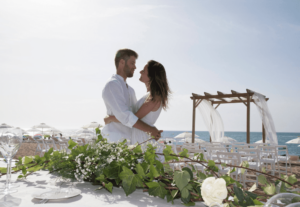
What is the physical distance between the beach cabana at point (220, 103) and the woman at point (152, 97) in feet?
31.7

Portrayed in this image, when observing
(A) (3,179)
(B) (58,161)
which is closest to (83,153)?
(B) (58,161)

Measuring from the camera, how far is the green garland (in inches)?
33.2

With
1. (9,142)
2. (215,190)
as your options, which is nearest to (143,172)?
(215,190)

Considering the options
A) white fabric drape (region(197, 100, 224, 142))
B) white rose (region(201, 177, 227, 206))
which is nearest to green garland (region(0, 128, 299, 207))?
white rose (region(201, 177, 227, 206))

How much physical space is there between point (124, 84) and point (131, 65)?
7.3 inches

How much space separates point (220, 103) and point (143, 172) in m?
12.7

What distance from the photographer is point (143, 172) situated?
96 cm

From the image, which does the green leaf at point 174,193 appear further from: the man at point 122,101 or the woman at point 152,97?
the woman at point 152,97

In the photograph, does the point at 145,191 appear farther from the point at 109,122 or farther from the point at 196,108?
the point at 196,108

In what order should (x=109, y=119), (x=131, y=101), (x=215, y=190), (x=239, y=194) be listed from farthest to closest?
(x=131, y=101)
(x=109, y=119)
(x=239, y=194)
(x=215, y=190)

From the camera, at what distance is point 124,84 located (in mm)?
2035

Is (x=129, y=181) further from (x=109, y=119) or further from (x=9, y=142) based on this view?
(x=109, y=119)

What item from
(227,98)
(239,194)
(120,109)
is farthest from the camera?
(227,98)

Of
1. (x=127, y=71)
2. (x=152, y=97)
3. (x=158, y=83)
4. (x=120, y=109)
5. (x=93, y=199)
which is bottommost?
(x=93, y=199)
